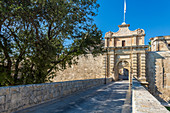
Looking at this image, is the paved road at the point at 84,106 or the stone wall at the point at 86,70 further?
the stone wall at the point at 86,70

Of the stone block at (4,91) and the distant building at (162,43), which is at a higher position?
the distant building at (162,43)

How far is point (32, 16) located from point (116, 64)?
59.4 ft

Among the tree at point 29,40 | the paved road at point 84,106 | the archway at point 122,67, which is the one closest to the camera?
the paved road at point 84,106

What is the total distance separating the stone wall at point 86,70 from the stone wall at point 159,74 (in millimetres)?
8557

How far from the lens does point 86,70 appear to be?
25500mm

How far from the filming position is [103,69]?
23.7 m

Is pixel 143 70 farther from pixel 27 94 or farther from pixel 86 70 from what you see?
pixel 27 94

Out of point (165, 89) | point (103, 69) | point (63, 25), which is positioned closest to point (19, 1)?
point (63, 25)

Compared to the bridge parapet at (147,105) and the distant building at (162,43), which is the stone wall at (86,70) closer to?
the distant building at (162,43)

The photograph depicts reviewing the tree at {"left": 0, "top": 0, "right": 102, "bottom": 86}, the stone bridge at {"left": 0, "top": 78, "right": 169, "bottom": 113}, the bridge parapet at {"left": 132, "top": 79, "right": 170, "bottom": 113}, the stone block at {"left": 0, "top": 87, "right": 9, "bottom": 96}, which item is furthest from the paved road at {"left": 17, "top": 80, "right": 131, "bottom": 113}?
the tree at {"left": 0, "top": 0, "right": 102, "bottom": 86}

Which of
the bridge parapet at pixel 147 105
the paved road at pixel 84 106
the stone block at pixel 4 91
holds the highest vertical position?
the stone block at pixel 4 91

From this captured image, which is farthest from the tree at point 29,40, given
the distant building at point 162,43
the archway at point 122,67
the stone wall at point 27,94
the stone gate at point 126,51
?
the distant building at point 162,43

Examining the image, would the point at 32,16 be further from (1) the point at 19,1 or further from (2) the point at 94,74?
(2) the point at 94,74

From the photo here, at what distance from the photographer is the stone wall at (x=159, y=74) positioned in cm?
2164
